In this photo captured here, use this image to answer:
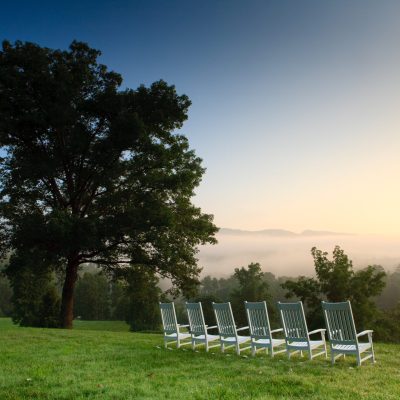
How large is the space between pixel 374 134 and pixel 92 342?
22.8m

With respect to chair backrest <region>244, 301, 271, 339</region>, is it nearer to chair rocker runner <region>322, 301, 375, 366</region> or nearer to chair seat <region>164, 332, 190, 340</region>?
chair rocker runner <region>322, 301, 375, 366</region>

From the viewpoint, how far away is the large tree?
20.2 m

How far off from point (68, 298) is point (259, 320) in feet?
50.7

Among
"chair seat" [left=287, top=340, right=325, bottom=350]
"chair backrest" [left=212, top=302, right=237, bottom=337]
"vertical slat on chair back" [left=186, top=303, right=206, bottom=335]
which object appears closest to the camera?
"chair seat" [left=287, top=340, right=325, bottom=350]

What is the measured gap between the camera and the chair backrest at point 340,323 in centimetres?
775

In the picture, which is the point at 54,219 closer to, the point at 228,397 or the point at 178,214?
the point at 178,214

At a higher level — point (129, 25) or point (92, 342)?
point (129, 25)

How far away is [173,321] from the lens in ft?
36.4

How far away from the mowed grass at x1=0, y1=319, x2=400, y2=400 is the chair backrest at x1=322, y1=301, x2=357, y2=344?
495 mm

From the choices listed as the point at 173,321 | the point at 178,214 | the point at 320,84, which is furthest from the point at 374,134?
the point at 173,321

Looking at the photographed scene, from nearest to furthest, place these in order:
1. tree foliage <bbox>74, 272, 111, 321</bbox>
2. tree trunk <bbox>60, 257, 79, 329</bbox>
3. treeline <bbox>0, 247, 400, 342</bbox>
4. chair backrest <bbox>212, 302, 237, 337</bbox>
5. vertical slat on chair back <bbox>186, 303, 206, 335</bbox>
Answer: chair backrest <bbox>212, 302, 237, 337</bbox> → vertical slat on chair back <bbox>186, 303, 206, 335</bbox> → tree trunk <bbox>60, 257, 79, 329</bbox> → treeline <bbox>0, 247, 400, 342</bbox> → tree foliage <bbox>74, 272, 111, 321</bbox>

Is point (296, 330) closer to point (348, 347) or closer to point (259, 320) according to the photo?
point (259, 320)

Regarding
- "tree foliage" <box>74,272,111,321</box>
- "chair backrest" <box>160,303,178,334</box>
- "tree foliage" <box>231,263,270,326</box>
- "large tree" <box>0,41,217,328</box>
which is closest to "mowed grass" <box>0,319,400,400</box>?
"chair backrest" <box>160,303,178,334</box>

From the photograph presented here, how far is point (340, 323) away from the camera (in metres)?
8.00
